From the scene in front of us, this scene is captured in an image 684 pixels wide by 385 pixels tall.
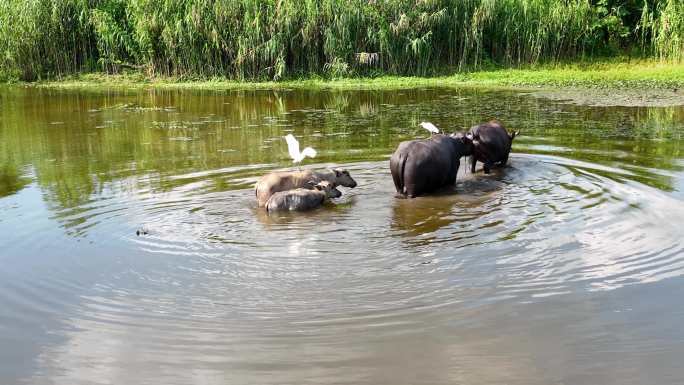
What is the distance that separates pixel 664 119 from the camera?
14.2 meters

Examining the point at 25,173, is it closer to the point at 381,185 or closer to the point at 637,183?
the point at 381,185

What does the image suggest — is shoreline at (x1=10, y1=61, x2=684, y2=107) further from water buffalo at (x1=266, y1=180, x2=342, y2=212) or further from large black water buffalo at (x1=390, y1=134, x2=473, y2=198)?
water buffalo at (x1=266, y1=180, x2=342, y2=212)

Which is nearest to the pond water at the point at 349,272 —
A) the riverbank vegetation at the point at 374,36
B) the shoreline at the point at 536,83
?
the shoreline at the point at 536,83

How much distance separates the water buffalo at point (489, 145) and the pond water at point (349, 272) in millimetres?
326

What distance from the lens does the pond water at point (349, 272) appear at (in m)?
4.51

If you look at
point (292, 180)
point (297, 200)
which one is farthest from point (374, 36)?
point (297, 200)

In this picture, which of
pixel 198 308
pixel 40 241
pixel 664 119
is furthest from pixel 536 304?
pixel 664 119

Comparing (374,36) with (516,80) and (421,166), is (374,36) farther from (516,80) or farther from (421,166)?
(421,166)

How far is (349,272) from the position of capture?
5.98 meters

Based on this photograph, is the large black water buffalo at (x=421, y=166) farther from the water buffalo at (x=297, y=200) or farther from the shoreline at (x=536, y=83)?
the shoreline at (x=536, y=83)

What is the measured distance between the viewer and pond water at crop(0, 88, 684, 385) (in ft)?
14.8

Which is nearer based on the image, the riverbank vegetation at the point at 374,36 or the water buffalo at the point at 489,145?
the water buffalo at the point at 489,145

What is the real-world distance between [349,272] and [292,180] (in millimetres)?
3020

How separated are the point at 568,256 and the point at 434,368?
2.38m
